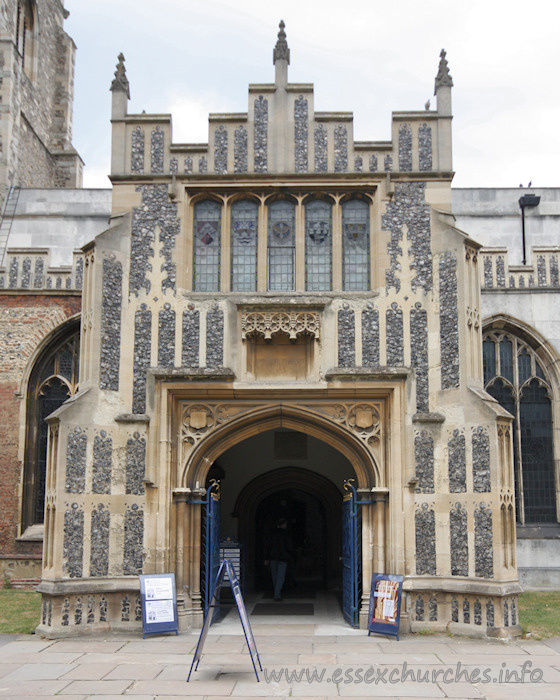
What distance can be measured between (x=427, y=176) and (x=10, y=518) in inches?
433

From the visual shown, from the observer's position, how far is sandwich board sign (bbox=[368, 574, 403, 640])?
11703 millimetres

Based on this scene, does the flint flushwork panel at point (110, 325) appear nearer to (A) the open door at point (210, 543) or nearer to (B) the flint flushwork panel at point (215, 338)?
(B) the flint flushwork panel at point (215, 338)

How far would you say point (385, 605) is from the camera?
11.9m

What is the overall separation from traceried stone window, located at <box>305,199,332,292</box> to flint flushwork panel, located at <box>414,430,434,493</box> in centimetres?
295

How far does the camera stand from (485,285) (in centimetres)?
1781

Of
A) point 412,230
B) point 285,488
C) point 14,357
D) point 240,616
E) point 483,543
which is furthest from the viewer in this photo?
point 285,488

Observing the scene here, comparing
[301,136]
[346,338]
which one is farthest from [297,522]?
[301,136]

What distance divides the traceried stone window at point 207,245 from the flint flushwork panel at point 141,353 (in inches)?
39.9

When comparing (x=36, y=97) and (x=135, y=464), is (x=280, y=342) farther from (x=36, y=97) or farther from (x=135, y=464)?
(x=36, y=97)

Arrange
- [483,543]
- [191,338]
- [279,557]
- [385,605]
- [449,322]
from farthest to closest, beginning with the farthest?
[279,557] → [191,338] → [449,322] → [483,543] → [385,605]

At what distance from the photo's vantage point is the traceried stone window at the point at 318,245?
13.7 m

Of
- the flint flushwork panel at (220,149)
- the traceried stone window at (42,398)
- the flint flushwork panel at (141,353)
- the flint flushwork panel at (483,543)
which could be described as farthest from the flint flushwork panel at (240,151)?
the flint flushwork panel at (483,543)

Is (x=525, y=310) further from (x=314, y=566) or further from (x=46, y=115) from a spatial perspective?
(x=46, y=115)

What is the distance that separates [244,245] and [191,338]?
1911mm
